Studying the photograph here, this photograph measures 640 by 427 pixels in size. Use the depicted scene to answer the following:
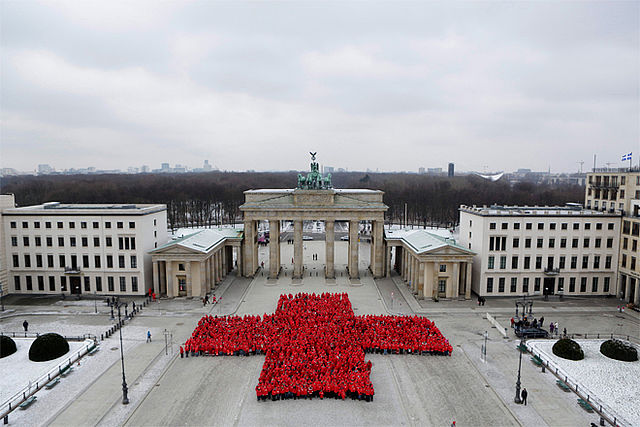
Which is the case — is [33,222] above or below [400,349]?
above

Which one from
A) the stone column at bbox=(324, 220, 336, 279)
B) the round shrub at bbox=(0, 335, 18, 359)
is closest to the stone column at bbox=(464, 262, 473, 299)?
the stone column at bbox=(324, 220, 336, 279)

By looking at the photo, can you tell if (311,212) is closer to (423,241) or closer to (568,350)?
(423,241)

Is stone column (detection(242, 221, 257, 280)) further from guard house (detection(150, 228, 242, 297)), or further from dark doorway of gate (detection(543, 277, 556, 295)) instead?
dark doorway of gate (detection(543, 277, 556, 295))

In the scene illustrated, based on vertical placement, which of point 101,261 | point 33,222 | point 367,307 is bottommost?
point 367,307

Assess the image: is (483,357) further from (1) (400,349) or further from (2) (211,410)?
(2) (211,410)

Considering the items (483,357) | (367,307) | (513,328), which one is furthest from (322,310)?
(513,328)

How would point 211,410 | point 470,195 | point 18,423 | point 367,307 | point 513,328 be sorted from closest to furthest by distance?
point 18,423 → point 211,410 → point 513,328 → point 367,307 → point 470,195

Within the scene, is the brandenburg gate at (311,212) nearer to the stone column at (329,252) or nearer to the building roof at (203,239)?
the stone column at (329,252)
